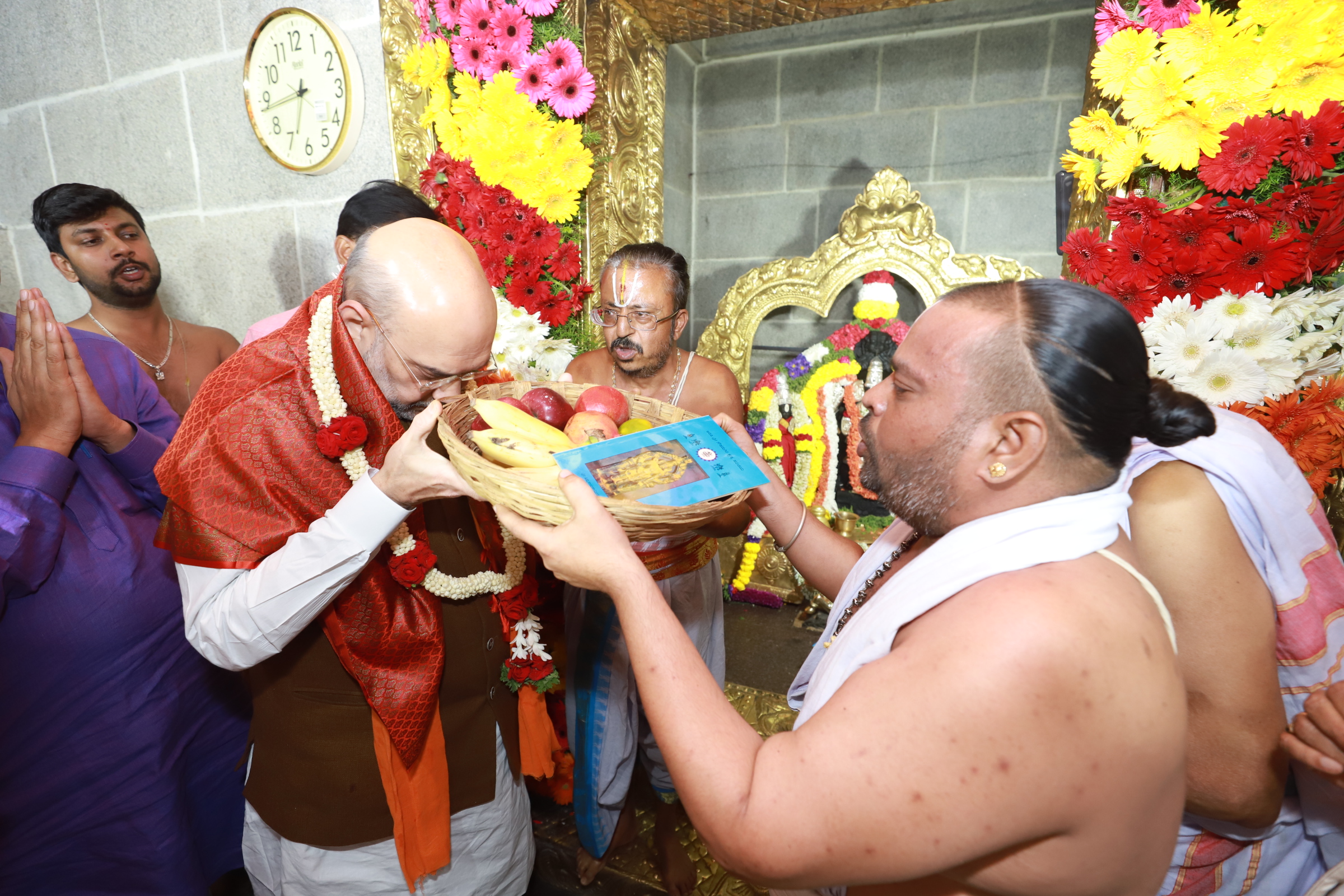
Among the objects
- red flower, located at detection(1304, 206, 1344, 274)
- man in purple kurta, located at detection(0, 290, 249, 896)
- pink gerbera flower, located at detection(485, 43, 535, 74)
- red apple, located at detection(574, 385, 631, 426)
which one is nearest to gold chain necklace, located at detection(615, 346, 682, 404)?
red apple, located at detection(574, 385, 631, 426)

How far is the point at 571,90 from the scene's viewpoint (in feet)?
10.8

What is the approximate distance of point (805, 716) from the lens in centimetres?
125

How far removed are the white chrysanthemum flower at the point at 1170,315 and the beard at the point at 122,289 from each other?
4.62m

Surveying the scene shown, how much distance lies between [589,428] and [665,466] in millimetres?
307

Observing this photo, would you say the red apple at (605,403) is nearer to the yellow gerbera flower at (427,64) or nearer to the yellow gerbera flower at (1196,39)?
the yellow gerbera flower at (1196,39)

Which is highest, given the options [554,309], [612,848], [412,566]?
[554,309]

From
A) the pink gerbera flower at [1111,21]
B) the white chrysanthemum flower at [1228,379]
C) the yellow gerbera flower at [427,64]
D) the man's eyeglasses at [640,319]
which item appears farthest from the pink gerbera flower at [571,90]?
the white chrysanthemum flower at [1228,379]

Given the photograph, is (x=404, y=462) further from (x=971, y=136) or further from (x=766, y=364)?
(x=971, y=136)

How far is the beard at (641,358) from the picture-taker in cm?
301

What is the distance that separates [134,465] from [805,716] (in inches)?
95.0

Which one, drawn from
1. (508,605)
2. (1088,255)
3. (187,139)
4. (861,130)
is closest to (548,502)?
(508,605)

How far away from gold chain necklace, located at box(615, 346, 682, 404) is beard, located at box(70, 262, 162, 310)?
2.59 metres

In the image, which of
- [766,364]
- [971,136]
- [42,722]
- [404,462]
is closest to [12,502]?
[42,722]

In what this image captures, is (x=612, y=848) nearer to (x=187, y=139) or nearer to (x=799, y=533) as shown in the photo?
(x=799, y=533)
